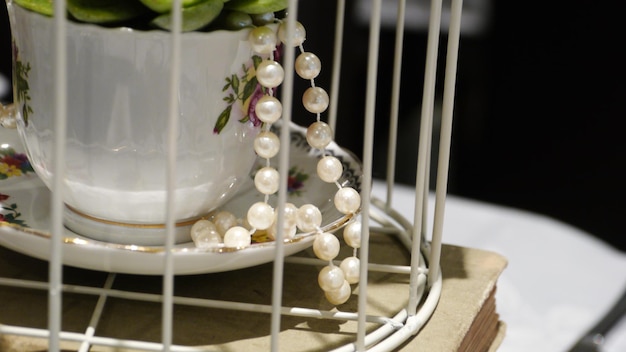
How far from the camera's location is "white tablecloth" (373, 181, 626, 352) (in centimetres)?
50

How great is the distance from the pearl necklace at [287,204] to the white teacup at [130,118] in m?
0.01

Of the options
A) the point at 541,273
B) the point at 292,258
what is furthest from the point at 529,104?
the point at 292,258

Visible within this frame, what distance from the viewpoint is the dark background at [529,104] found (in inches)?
57.4

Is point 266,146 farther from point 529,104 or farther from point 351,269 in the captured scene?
point 529,104

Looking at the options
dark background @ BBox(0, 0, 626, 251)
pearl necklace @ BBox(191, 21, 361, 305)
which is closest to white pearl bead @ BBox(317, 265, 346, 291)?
pearl necklace @ BBox(191, 21, 361, 305)

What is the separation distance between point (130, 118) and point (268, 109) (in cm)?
6

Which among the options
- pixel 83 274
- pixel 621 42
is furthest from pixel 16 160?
pixel 621 42

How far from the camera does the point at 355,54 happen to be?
1545mm

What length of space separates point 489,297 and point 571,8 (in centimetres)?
117

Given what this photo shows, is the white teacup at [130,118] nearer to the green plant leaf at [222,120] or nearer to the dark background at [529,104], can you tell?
the green plant leaf at [222,120]

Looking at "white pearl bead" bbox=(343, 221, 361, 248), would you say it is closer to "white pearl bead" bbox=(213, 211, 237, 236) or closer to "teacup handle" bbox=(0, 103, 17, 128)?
"white pearl bead" bbox=(213, 211, 237, 236)

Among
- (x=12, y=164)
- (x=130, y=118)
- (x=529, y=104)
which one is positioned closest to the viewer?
(x=130, y=118)

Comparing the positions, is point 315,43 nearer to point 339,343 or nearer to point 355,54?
point 355,54

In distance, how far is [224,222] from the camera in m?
0.40
